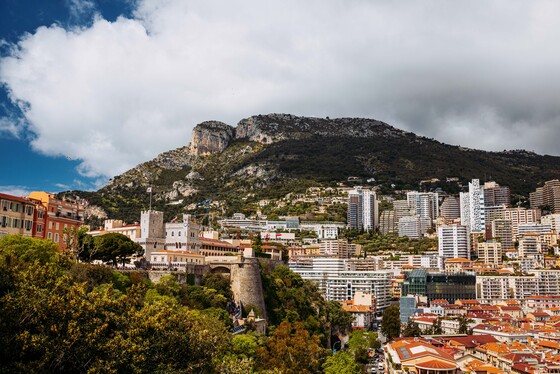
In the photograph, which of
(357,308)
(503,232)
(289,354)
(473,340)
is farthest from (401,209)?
(289,354)

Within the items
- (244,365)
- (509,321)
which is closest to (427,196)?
(509,321)

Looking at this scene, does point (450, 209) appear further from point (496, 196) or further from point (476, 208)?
point (496, 196)

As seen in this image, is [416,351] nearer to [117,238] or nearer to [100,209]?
[117,238]

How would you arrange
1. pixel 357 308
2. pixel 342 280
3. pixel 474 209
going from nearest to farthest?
1. pixel 357 308
2. pixel 342 280
3. pixel 474 209

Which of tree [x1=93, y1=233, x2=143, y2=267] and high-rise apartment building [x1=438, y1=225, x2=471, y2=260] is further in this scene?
high-rise apartment building [x1=438, y1=225, x2=471, y2=260]

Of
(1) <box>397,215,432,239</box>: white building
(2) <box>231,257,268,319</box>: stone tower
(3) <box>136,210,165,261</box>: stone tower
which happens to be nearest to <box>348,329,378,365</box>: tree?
(2) <box>231,257,268,319</box>: stone tower

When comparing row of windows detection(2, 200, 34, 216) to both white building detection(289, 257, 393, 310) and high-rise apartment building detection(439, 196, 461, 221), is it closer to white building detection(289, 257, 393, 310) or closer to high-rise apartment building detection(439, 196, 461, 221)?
white building detection(289, 257, 393, 310)
